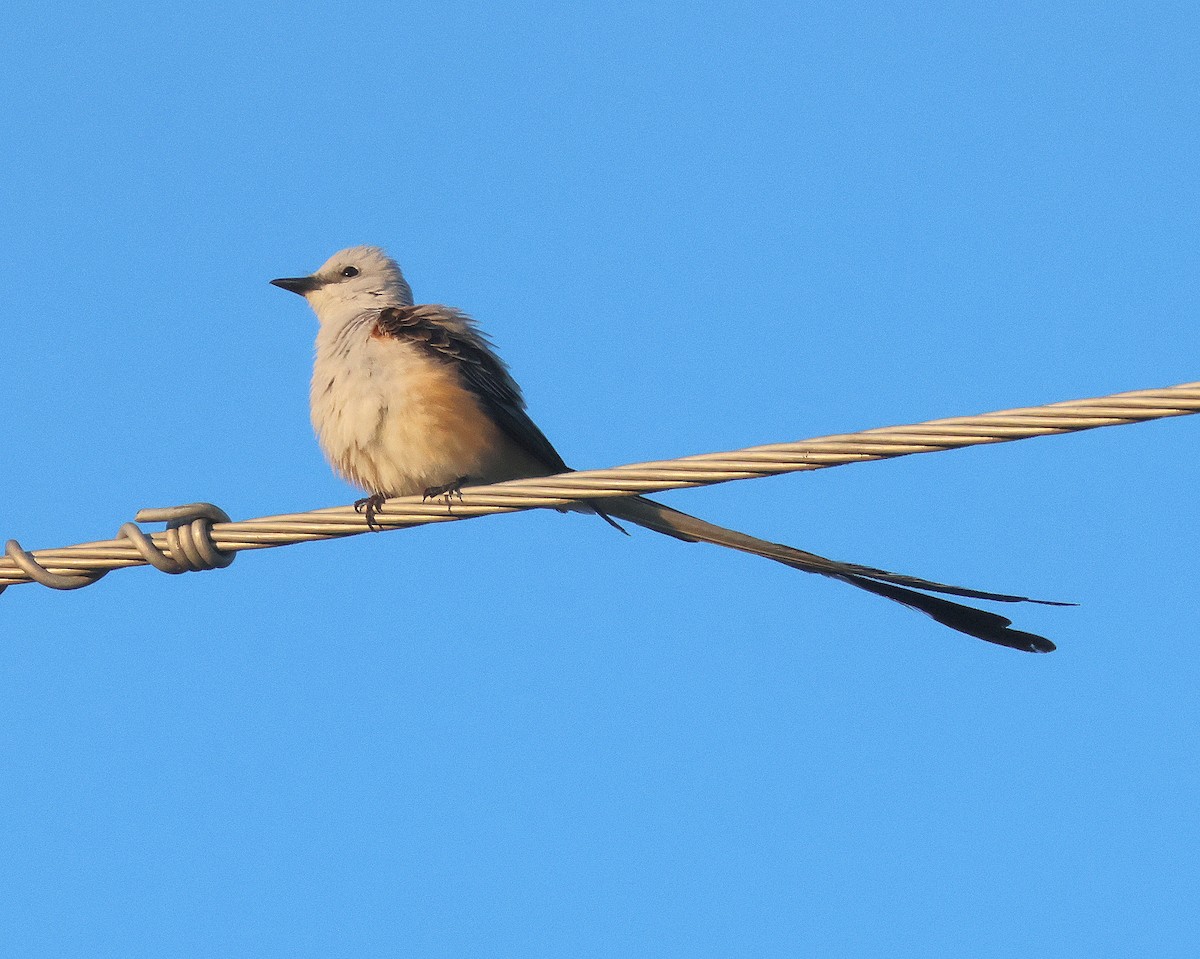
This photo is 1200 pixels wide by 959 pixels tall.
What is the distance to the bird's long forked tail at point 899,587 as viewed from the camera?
3.84 metres

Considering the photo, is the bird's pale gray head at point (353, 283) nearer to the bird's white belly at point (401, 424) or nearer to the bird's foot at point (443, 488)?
the bird's white belly at point (401, 424)

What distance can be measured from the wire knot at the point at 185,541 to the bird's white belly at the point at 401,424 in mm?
1040

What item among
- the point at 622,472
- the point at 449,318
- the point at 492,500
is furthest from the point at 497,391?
the point at 622,472

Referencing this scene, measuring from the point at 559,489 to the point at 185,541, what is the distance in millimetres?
962

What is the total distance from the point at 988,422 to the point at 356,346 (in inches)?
104

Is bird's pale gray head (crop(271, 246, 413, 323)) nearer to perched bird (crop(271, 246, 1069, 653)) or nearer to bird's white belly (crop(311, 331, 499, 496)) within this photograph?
perched bird (crop(271, 246, 1069, 653))

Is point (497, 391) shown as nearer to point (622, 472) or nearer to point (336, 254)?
point (336, 254)

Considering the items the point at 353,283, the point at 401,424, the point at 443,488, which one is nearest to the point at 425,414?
the point at 401,424

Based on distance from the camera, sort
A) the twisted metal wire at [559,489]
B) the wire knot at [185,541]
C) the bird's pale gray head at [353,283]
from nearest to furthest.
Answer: the twisted metal wire at [559,489]
the wire knot at [185,541]
the bird's pale gray head at [353,283]

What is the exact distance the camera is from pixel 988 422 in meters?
2.93

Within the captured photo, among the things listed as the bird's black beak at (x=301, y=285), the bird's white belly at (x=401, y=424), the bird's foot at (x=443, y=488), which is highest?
the bird's black beak at (x=301, y=285)

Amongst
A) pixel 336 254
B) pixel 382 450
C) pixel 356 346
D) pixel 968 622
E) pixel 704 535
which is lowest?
pixel 968 622

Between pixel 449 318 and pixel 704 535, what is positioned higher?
pixel 449 318

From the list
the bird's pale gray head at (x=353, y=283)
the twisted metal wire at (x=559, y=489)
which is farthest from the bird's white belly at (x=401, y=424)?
the bird's pale gray head at (x=353, y=283)
